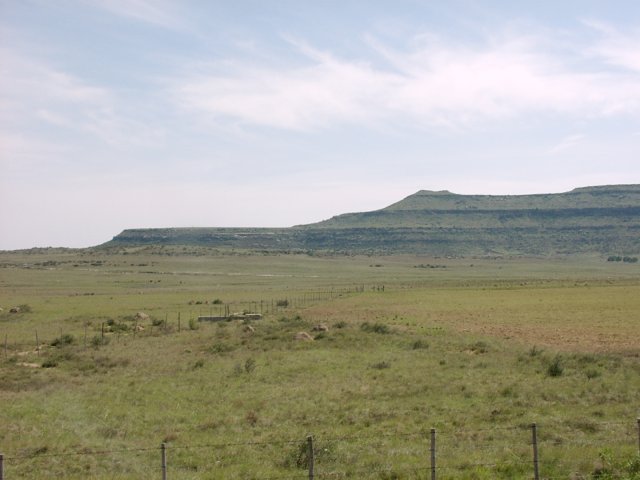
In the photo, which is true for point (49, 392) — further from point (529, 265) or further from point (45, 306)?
point (529, 265)

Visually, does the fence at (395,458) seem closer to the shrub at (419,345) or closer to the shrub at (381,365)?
the shrub at (381,365)

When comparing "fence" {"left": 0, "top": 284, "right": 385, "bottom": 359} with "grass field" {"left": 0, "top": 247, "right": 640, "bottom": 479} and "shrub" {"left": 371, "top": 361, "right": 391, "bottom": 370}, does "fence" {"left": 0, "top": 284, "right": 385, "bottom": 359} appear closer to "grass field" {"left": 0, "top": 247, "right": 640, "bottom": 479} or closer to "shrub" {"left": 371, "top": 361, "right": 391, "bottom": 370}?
"grass field" {"left": 0, "top": 247, "right": 640, "bottom": 479}

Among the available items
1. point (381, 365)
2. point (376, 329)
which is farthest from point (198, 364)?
point (376, 329)

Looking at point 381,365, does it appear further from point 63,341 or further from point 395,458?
point 63,341

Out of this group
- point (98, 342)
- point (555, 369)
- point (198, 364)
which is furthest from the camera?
point (98, 342)

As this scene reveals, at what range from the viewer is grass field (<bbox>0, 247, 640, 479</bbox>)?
14.9m

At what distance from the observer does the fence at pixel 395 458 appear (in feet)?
43.7

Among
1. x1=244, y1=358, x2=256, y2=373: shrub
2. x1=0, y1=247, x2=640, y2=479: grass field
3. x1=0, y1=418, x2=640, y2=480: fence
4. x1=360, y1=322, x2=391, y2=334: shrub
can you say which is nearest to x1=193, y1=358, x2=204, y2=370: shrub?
x1=0, y1=247, x2=640, y2=479: grass field

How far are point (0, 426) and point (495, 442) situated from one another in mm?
13942

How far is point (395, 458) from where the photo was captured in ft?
48.6

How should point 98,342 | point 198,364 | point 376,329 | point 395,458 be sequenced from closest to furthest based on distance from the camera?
point 395,458 → point 198,364 → point 98,342 → point 376,329

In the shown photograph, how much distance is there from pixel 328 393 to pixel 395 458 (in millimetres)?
8642

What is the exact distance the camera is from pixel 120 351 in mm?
35438

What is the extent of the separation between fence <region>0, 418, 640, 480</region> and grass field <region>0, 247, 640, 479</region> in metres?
0.05
